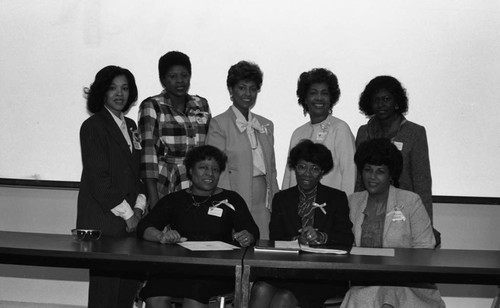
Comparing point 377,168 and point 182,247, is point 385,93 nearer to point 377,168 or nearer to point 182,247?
point 377,168

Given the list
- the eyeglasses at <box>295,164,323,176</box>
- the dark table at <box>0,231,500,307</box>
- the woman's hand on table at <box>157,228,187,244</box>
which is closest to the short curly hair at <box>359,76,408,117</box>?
the eyeglasses at <box>295,164,323,176</box>

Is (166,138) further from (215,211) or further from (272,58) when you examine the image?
(272,58)

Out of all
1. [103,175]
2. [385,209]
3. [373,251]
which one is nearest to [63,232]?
[103,175]

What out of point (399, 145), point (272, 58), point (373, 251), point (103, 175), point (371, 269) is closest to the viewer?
point (371, 269)

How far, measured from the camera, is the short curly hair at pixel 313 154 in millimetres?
3979

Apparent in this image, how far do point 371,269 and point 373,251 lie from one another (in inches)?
13.9

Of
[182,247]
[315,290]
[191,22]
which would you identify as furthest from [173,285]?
[191,22]

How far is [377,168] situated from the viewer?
3865 mm

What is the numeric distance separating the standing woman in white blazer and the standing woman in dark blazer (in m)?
0.53

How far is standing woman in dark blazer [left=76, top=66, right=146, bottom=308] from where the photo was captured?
384cm

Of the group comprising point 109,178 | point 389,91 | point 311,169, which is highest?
point 389,91

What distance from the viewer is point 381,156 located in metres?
3.85

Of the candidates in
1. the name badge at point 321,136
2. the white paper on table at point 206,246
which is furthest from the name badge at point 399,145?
the white paper on table at point 206,246

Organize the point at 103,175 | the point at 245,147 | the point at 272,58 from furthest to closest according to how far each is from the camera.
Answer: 1. the point at 272,58
2. the point at 245,147
3. the point at 103,175
